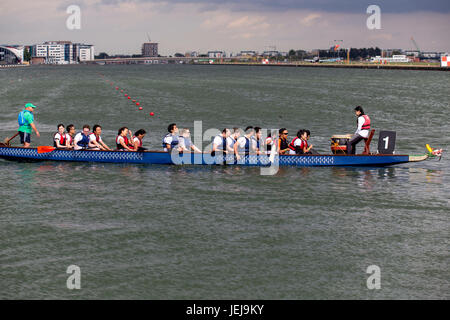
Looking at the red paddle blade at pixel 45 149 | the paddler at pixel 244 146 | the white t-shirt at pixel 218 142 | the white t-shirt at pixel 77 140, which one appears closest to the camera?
the white t-shirt at pixel 218 142

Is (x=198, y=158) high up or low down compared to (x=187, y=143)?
down

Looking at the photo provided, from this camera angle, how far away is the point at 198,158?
2539 centimetres

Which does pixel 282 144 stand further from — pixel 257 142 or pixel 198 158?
pixel 198 158

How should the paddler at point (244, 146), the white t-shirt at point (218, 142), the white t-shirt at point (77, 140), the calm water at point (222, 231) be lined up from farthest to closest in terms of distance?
the white t-shirt at point (77, 140) < the paddler at point (244, 146) < the white t-shirt at point (218, 142) < the calm water at point (222, 231)

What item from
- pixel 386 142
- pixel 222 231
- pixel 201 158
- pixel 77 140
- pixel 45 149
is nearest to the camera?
pixel 222 231

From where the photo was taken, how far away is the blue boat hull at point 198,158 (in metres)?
24.7

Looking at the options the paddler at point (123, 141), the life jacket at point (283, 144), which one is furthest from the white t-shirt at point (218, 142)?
the paddler at point (123, 141)

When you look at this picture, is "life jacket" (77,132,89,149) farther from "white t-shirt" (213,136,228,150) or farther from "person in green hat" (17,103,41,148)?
"white t-shirt" (213,136,228,150)

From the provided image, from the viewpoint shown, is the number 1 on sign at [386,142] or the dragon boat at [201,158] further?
the dragon boat at [201,158]

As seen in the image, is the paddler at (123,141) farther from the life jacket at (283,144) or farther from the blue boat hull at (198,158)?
the life jacket at (283,144)

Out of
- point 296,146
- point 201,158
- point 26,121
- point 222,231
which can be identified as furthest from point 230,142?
point 26,121

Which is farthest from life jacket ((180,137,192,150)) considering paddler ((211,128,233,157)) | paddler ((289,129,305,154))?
paddler ((289,129,305,154))

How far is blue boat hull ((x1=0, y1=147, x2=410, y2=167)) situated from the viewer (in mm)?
24656
